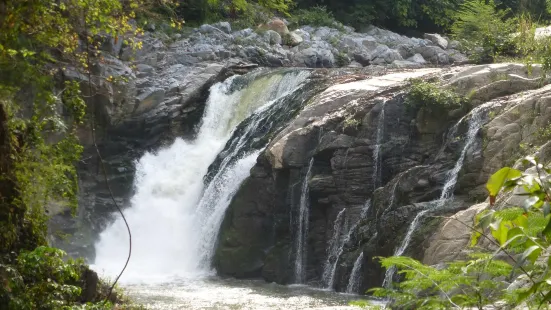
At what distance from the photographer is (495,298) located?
447 centimetres

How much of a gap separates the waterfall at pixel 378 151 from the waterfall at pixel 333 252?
846 mm

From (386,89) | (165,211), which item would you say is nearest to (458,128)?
(386,89)

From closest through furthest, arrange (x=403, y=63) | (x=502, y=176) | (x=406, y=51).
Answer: (x=502, y=176) < (x=403, y=63) < (x=406, y=51)

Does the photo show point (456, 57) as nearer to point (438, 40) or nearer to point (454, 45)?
point (454, 45)

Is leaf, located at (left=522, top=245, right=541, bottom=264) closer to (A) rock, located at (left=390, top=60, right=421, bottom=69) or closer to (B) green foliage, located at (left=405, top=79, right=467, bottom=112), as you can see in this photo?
(B) green foliage, located at (left=405, top=79, right=467, bottom=112)

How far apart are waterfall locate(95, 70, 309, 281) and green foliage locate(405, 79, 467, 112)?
3.49m

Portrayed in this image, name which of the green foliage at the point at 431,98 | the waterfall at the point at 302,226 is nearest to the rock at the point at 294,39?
the green foliage at the point at 431,98

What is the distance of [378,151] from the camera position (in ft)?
44.0

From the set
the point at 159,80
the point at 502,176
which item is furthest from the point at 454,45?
the point at 502,176

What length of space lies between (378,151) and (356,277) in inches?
102

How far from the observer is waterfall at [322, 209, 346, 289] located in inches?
508

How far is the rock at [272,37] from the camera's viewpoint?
2347 cm

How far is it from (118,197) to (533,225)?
1546 cm

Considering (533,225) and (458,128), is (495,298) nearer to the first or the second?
(533,225)
